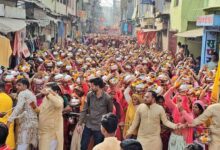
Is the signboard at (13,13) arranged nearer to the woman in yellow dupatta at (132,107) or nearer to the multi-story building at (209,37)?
the multi-story building at (209,37)

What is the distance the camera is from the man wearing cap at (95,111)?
300 inches

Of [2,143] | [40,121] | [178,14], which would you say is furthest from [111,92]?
[178,14]

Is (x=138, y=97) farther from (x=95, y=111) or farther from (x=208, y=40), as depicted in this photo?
(x=208, y=40)

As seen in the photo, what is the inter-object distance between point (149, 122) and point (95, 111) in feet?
3.63

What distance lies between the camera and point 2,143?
4.63 meters

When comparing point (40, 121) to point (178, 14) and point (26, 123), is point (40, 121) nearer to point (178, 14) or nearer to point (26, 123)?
point (26, 123)

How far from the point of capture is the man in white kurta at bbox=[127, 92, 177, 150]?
693cm

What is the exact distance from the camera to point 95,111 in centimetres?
768

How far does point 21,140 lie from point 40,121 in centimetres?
45

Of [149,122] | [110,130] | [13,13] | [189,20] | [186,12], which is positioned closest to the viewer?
[110,130]

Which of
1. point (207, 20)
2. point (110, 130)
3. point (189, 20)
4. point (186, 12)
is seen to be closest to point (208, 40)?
point (207, 20)

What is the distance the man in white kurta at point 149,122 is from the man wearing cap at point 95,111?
786mm

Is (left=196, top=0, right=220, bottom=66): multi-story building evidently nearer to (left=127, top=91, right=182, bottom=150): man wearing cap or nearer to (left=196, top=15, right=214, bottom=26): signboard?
(left=196, top=15, right=214, bottom=26): signboard

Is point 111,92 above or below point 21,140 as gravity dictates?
above
